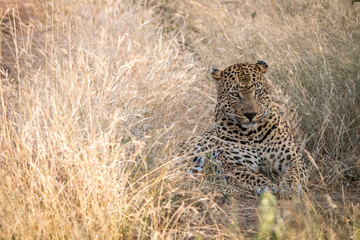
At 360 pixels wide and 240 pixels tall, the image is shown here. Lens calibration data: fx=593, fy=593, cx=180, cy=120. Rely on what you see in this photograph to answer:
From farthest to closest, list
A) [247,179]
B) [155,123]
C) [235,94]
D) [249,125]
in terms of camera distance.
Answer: [155,123], [235,94], [249,125], [247,179]

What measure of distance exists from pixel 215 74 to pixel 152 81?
986 mm

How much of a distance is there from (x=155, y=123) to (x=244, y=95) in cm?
94

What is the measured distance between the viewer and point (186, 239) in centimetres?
388

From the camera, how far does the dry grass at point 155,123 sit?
3.56m

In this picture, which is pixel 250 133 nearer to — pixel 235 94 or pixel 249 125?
pixel 249 125

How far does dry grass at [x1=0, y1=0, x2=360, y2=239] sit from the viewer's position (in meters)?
3.56

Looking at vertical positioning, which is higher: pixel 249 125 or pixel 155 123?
pixel 249 125

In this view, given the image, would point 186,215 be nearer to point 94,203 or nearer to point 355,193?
point 94,203

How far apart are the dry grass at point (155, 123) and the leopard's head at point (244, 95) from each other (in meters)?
0.53

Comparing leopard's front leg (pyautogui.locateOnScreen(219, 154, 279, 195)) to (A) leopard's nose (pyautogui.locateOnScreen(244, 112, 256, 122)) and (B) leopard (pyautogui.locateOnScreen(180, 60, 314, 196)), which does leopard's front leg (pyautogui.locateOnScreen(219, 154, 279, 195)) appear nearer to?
(B) leopard (pyautogui.locateOnScreen(180, 60, 314, 196))

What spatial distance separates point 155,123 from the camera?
5785 mm

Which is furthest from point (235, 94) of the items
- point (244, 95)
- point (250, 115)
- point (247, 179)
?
point (247, 179)

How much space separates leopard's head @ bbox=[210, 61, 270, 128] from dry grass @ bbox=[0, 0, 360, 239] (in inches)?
20.7

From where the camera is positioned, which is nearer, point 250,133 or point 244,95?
point 244,95
